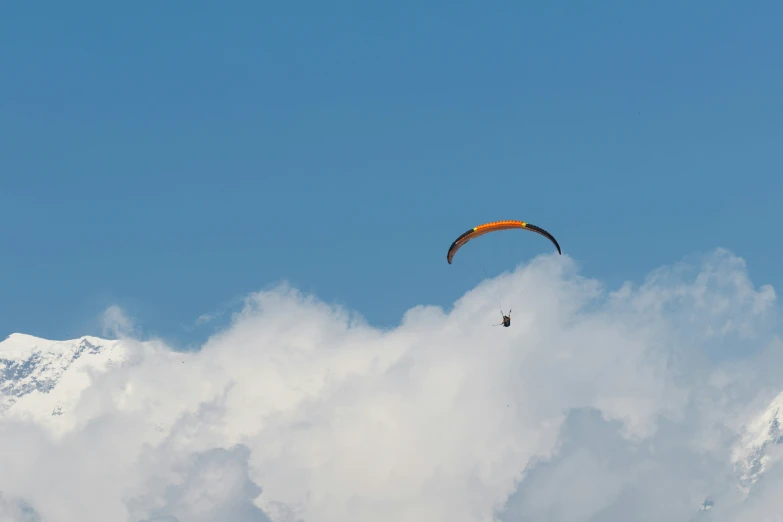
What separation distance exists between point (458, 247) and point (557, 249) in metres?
12.9

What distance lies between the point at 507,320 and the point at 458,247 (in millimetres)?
11469

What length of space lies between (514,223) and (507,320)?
12.4m

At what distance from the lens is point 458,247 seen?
143875 millimetres

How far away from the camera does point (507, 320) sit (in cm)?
14100

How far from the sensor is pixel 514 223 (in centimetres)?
14125

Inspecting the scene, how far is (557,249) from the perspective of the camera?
139500 millimetres

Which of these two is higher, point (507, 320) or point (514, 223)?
point (514, 223)

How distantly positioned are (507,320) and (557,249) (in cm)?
1099

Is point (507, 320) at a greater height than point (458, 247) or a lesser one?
lesser

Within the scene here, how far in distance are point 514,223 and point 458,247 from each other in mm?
8037
